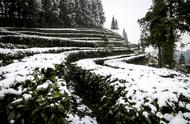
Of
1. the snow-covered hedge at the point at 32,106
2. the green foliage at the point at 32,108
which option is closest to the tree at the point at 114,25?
the snow-covered hedge at the point at 32,106

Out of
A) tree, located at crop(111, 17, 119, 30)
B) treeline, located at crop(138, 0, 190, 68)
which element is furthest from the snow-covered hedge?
tree, located at crop(111, 17, 119, 30)

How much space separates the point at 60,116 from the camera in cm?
369

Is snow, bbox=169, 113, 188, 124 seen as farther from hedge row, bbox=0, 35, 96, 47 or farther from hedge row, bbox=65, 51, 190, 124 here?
hedge row, bbox=0, 35, 96, 47

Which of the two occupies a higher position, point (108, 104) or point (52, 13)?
point (52, 13)

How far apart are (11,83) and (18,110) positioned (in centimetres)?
106

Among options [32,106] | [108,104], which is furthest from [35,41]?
[32,106]

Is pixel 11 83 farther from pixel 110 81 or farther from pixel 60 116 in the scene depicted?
pixel 110 81

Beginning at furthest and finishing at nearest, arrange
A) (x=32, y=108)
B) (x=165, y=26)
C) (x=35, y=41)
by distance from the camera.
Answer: (x=35, y=41) < (x=165, y=26) < (x=32, y=108)

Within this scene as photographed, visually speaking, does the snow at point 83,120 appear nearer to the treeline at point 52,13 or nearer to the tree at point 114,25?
the treeline at point 52,13

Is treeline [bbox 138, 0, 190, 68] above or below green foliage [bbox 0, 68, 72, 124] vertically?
above

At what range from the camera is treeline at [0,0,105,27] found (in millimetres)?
39938

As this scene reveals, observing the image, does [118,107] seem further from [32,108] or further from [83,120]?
[32,108]

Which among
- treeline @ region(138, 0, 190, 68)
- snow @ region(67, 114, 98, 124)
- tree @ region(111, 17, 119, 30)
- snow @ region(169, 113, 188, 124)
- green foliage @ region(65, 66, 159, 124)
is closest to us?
snow @ region(169, 113, 188, 124)

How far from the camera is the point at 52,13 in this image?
50375mm
